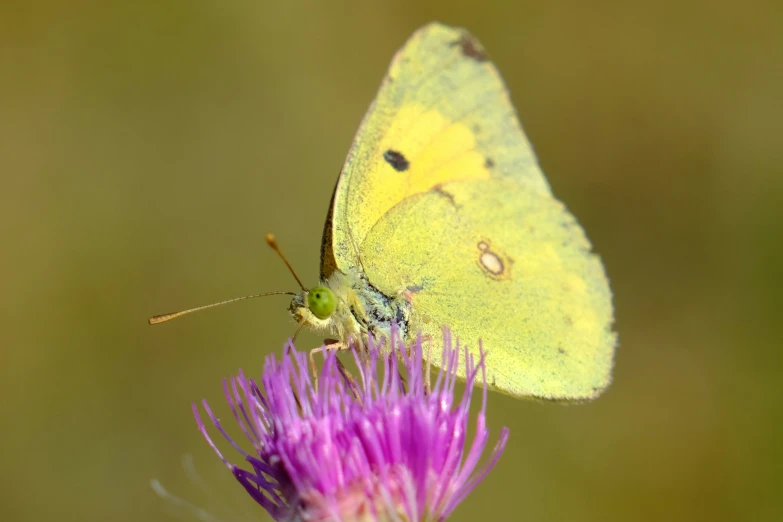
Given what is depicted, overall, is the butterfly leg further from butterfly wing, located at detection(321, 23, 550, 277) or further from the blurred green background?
the blurred green background

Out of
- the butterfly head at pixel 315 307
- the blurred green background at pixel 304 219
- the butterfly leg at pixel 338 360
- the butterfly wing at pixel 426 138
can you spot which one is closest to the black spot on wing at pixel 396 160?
the butterfly wing at pixel 426 138

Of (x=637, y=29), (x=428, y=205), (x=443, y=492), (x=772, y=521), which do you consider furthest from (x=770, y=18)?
(x=443, y=492)

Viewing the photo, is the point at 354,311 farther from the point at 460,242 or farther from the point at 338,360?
the point at 460,242

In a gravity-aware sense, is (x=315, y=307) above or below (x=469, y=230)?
below

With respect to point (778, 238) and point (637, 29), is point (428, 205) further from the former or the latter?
point (637, 29)

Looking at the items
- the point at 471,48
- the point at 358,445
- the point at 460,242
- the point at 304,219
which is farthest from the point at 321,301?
the point at 304,219

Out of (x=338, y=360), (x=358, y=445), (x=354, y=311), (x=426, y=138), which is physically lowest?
(x=358, y=445)

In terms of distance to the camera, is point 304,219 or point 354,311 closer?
point 354,311
